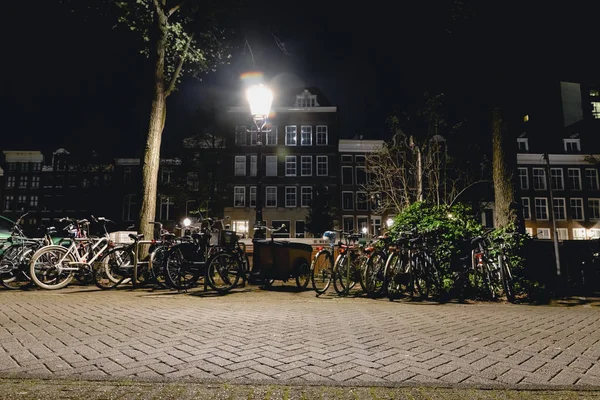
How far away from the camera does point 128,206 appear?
39906 mm

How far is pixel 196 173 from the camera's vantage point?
3212 cm

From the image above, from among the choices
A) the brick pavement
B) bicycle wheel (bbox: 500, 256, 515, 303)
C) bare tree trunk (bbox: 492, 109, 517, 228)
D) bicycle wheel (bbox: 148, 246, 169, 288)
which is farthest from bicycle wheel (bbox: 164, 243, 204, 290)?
bare tree trunk (bbox: 492, 109, 517, 228)

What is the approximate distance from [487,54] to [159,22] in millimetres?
8467

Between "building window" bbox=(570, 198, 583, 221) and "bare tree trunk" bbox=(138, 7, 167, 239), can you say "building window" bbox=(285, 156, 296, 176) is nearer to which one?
"bare tree trunk" bbox=(138, 7, 167, 239)

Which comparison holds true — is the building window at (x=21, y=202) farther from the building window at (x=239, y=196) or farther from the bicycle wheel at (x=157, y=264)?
the bicycle wheel at (x=157, y=264)

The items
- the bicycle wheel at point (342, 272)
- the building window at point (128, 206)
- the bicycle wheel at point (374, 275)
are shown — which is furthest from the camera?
the building window at point (128, 206)

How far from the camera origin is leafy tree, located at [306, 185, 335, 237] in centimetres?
3519

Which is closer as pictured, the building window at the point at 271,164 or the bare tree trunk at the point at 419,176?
the bare tree trunk at the point at 419,176

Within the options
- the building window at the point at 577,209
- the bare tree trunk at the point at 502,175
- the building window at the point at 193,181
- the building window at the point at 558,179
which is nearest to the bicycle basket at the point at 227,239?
the bare tree trunk at the point at 502,175

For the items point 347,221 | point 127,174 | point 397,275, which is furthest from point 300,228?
point 397,275

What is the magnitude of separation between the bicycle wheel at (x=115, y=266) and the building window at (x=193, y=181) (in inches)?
960

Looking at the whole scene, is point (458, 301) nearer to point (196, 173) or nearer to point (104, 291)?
point (104, 291)

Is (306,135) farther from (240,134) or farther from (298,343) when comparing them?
(298,343)

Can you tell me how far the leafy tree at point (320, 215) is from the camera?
35.2m
